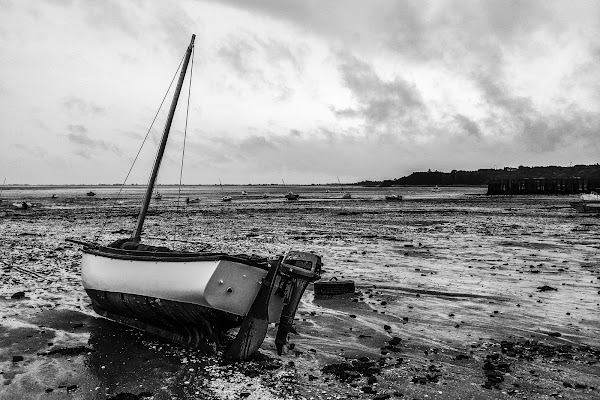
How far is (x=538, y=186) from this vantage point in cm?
11844

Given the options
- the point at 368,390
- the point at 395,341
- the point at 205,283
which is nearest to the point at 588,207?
the point at 395,341

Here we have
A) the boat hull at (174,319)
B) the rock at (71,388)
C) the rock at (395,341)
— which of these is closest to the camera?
the rock at (71,388)

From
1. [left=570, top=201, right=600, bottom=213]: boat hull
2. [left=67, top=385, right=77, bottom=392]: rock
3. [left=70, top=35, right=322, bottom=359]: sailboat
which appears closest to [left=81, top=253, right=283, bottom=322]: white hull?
[left=70, top=35, right=322, bottom=359]: sailboat

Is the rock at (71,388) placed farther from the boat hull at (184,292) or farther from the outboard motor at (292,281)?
the outboard motor at (292,281)

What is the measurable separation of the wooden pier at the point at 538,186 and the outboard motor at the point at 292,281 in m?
116

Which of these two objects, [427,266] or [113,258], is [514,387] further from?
[427,266]

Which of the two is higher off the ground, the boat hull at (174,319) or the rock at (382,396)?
the boat hull at (174,319)

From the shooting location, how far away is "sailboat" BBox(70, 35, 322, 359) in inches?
368

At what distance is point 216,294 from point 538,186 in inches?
4936

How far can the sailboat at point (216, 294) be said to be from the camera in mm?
9352

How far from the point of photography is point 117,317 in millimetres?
11914

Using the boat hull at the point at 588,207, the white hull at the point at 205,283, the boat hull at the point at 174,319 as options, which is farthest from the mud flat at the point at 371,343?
the boat hull at the point at 588,207

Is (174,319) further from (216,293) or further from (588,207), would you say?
(588,207)

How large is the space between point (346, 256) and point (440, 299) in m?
8.99
